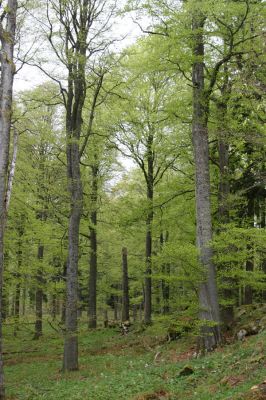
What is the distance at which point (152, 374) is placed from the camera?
855 cm

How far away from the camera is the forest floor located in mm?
6348

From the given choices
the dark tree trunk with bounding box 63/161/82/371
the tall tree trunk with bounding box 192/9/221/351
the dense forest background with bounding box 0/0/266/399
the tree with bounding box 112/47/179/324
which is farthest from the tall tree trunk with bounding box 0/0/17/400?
the tree with bounding box 112/47/179/324

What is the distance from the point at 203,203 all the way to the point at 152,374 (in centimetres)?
445

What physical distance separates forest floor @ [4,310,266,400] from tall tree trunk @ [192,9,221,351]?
68 cm

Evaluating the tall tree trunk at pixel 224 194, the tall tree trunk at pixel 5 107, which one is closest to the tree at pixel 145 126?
the tall tree trunk at pixel 224 194

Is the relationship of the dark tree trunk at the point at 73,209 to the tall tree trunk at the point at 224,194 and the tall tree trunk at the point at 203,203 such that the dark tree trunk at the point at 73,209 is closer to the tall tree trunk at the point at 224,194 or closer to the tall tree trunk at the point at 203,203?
the tall tree trunk at the point at 203,203

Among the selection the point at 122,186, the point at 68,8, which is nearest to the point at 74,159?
the point at 68,8

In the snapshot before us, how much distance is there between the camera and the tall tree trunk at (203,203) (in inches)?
378

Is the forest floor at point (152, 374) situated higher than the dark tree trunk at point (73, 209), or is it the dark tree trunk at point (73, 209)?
the dark tree trunk at point (73, 209)

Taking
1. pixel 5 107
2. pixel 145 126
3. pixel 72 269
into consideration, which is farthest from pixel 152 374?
pixel 145 126

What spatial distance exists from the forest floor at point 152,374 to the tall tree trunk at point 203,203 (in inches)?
26.8

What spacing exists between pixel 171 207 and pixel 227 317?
4667 millimetres

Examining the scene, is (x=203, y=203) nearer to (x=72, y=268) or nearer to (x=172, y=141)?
(x=72, y=268)

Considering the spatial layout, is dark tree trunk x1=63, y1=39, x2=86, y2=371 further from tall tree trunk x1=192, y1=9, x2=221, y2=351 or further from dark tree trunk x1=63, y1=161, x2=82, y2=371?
tall tree trunk x1=192, y1=9, x2=221, y2=351
